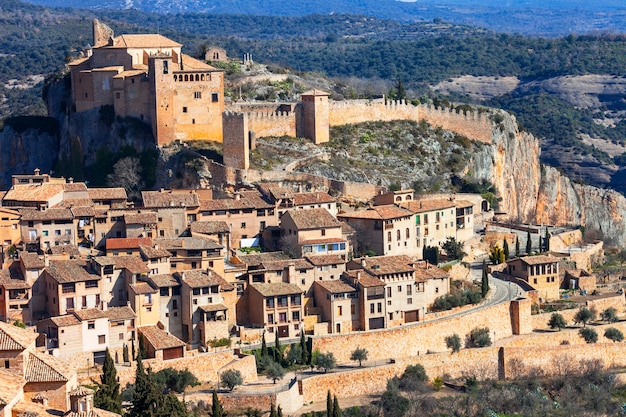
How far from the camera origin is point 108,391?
41.2 meters

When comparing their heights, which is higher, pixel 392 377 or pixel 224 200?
pixel 224 200

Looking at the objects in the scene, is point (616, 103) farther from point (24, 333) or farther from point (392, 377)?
point (24, 333)

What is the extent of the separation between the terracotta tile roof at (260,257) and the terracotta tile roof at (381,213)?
4580 millimetres

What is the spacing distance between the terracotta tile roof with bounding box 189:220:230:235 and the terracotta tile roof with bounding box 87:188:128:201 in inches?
160

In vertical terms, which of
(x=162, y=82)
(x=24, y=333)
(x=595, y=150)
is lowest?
(x=595, y=150)

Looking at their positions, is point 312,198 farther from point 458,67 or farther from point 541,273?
point 458,67

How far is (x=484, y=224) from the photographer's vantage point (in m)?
65.2

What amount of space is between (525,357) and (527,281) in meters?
5.96

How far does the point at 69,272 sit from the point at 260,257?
303 inches

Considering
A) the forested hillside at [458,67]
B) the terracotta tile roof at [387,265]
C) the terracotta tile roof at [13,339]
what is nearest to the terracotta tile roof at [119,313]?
the terracotta tile roof at [13,339]

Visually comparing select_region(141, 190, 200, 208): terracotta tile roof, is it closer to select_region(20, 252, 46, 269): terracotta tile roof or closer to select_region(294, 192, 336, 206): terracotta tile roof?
select_region(294, 192, 336, 206): terracotta tile roof

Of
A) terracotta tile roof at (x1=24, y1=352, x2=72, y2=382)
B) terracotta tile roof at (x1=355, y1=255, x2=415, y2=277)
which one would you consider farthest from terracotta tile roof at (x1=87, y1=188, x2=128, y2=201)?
terracotta tile roof at (x1=24, y1=352, x2=72, y2=382)

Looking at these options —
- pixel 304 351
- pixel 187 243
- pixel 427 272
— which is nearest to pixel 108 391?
pixel 304 351

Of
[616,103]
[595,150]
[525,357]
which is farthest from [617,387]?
[616,103]
